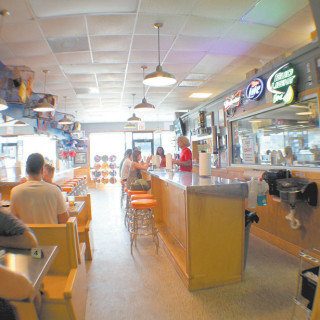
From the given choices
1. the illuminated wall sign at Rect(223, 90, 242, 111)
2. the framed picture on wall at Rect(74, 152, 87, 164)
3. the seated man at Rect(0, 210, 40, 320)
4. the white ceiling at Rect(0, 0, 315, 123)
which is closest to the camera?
the seated man at Rect(0, 210, 40, 320)

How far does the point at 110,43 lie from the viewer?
4074 mm

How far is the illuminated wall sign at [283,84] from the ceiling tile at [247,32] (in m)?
0.83

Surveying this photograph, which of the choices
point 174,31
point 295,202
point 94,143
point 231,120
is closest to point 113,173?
point 94,143

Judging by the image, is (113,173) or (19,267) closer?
(19,267)

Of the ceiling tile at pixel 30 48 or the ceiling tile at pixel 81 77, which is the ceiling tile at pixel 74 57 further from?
the ceiling tile at pixel 81 77

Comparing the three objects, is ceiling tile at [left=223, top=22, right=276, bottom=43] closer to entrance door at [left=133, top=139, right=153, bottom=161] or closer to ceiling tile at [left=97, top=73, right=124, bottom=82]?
ceiling tile at [left=97, top=73, right=124, bottom=82]

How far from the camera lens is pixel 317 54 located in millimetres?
2834

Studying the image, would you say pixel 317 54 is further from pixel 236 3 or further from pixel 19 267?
pixel 19 267

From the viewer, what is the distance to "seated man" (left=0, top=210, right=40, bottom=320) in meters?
0.96

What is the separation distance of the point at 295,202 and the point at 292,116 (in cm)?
125

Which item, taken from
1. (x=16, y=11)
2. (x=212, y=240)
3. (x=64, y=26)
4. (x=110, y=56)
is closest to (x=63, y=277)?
(x=212, y=240)

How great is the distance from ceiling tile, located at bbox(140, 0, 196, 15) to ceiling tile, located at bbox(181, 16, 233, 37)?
0.80ft

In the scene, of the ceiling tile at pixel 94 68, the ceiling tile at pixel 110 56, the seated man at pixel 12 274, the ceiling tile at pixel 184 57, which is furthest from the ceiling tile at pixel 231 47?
the seated man at pixel 12 274

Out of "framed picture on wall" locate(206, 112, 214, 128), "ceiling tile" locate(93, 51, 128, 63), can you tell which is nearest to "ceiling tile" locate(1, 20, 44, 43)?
"ceiling tile" locate(93, 51, 128, 63)
